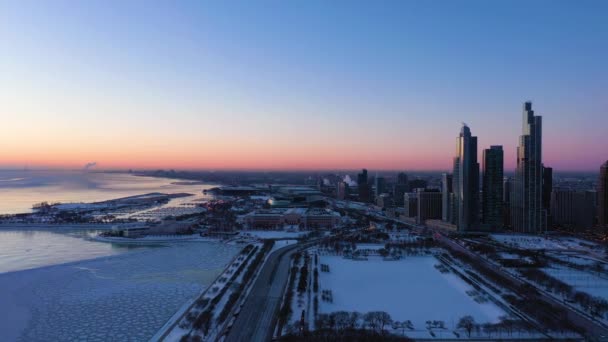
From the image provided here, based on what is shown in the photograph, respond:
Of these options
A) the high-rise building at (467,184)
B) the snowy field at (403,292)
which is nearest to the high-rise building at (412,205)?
the high-rise building at (467,184)

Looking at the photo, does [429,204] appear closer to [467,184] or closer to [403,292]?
[467,184]

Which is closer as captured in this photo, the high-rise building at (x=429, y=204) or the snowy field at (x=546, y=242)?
the snowy field at (x=546, y=242)

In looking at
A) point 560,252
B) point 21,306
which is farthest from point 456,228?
point 21,306

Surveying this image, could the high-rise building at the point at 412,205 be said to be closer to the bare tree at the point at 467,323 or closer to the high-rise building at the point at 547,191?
the high-rise building at the point at 547,191

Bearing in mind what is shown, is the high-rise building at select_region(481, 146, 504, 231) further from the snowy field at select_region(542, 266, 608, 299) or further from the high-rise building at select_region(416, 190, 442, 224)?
the snowy field at select_region(542, 266, 608, 299)

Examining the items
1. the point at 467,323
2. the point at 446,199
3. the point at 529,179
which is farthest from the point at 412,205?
the point at 467,323
